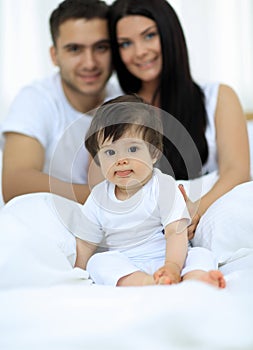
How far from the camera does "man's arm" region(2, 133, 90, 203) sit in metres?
1.65

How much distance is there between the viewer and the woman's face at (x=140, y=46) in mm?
1756

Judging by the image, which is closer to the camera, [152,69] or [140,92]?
[152,69]

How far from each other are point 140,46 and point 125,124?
791 millimetres

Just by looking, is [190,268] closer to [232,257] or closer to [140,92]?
[232,257]

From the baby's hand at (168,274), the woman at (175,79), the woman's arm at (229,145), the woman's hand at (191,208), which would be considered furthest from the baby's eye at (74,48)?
the baby's hand at (168,274)

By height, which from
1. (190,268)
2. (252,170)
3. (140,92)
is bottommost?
(252,170)

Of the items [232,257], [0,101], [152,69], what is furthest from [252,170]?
[0,101]

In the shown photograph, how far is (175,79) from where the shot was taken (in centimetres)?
181

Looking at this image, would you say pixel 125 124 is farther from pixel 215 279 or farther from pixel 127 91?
pixel 127 91

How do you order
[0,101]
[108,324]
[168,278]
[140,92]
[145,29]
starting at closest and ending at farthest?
[108,324] → [168,278] → [145,29] → [140,92] → [0,101]

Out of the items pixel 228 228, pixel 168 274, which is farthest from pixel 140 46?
pixel 168 274

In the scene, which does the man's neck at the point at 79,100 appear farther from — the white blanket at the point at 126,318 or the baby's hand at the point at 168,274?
the white blanket at the point at 126,318

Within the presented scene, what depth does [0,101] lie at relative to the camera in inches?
108

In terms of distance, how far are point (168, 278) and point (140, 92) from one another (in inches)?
42.9
